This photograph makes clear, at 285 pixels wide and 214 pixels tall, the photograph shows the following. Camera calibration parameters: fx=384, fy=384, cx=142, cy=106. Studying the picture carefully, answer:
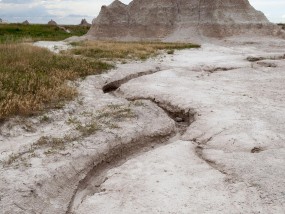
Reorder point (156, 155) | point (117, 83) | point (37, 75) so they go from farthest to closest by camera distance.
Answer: point (117, 83), point (37, 75), point (156, 155)

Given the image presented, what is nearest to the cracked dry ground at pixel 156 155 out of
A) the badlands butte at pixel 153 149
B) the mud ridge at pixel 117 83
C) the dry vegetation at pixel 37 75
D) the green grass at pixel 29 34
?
the badlands butte at pixel 153 149

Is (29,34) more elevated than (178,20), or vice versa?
(178,20)

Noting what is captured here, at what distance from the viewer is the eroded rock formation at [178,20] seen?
31750mm

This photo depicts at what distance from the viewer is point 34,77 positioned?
1112cm

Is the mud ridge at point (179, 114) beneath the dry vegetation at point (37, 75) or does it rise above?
beneath

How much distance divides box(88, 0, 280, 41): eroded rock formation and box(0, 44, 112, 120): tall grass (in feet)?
59.7

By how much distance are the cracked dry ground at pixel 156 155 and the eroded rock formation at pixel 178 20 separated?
20788 millimetres

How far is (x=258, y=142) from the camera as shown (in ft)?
24.6

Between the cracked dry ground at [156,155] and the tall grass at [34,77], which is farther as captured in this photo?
the tall grass at [34,77]

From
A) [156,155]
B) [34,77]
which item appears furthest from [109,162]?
[34,77]

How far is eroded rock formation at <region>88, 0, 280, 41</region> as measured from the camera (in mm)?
31750

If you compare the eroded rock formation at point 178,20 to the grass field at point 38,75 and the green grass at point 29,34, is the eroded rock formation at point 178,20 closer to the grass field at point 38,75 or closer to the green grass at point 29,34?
the green grass at point 29,34

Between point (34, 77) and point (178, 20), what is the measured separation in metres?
24.4

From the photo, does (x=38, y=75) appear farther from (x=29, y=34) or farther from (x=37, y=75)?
(x=29, y=34)
